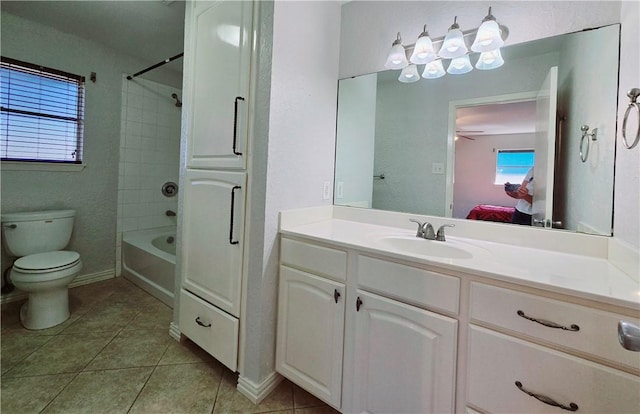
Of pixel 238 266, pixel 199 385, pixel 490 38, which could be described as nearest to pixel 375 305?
pixel 238 266

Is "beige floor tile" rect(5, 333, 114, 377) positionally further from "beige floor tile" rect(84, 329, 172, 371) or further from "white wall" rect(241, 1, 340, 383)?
"white wall" rect(241, 1, 340, 383)

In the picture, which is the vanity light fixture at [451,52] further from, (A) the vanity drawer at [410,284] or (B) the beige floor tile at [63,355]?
(B) the beige floor tile at [63,355]

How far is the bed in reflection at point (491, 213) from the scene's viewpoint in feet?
4.42

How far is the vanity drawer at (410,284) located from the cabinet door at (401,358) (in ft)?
0.12

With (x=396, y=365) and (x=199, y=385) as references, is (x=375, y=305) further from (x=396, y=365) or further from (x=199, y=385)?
(x=199, y=385)

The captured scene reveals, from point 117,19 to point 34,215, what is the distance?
1.62 metres

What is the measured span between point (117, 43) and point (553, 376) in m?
3.58

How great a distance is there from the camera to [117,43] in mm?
2496

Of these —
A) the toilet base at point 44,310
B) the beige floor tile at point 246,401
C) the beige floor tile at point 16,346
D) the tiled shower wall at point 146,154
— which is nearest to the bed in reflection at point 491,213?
the beige floor tile at point 246,401

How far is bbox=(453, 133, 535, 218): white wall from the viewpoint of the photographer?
1380 millimetres

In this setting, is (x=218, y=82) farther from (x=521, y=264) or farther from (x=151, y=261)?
(x=151, y=261)

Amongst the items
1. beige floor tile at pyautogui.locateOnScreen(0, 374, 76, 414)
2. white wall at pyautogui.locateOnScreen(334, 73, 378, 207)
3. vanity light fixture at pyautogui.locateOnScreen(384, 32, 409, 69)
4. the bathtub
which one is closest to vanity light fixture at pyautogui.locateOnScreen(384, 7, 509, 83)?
vanity light fixture at pyautogui.locateOnScreen(384, 32, 409, 69)

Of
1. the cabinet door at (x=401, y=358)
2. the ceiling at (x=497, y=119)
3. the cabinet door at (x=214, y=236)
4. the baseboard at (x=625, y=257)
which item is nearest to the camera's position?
the baseboard at (x=625, y=257)

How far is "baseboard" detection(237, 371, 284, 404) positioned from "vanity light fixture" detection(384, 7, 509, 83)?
5.89ft
